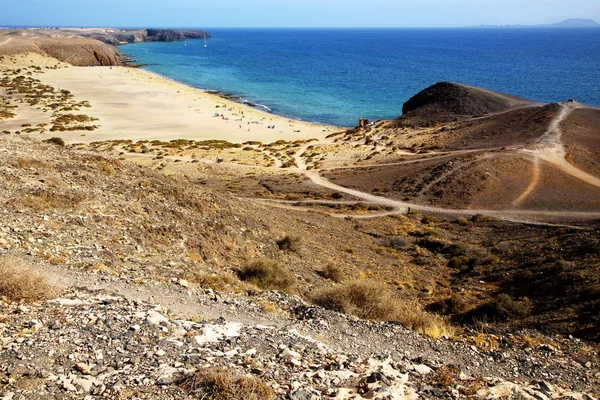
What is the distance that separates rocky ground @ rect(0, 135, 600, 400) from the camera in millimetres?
7648

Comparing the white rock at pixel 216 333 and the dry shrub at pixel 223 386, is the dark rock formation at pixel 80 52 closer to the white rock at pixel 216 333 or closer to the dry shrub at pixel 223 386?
the white rock at pixel 216 333

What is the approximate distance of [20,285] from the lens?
9367 millimetres

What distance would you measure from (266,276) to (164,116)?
199 feet

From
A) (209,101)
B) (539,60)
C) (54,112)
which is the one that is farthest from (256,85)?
(539,60)

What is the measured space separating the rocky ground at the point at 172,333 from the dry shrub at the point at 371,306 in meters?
1.14

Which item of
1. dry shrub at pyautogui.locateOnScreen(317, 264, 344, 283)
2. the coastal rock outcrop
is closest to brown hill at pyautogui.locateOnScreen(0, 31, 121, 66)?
the coastal rock outcrop

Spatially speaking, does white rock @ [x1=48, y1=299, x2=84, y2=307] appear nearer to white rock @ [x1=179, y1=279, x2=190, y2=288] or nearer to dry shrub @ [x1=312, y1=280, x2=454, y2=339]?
white rock @ [x1=179, y1=279, x2=190, y2=288]

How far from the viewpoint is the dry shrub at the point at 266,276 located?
15258mm

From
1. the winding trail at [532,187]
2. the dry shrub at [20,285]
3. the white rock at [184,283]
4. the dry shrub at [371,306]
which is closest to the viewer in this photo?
the dry shrub at [20,285]

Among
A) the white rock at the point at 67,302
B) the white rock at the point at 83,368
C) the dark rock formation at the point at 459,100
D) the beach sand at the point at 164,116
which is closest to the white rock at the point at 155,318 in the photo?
the white rock at the point at 67,302

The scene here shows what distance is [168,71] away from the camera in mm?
132375

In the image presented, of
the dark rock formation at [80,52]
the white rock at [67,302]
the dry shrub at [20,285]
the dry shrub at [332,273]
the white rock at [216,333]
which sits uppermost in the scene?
the dark rock formation at [80,52]

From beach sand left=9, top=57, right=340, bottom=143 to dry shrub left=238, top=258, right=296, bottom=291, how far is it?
147 feet

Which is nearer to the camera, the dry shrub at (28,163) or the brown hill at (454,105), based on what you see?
the dry shrub at (28,163)
